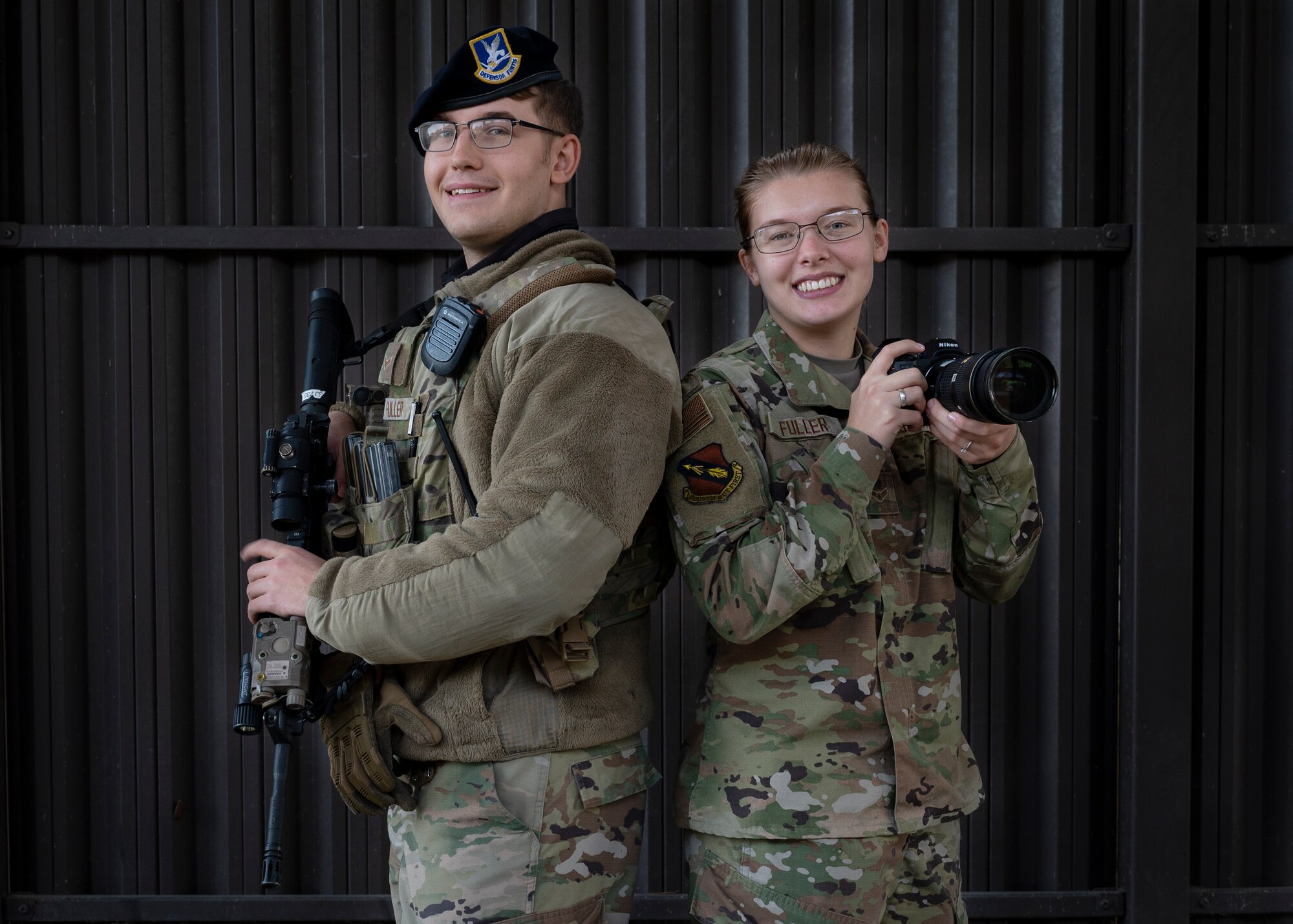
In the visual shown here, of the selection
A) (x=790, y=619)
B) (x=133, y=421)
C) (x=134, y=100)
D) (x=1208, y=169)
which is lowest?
(x=790, y=619)

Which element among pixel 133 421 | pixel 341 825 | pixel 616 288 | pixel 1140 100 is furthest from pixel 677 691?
pixel 1140 100

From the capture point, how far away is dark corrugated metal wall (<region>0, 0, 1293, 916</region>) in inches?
88.7

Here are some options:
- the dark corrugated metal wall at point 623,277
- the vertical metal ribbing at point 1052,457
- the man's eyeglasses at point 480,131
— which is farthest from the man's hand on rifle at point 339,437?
the vertical metal ribbing at point 1052,457

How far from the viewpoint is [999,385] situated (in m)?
1.18

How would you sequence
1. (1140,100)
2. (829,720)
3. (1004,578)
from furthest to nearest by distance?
(1140,100), (1004,578), (829,720)

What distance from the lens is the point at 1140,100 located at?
2236mm

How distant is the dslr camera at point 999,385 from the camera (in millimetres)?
1181

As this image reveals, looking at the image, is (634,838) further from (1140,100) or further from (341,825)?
(1140,100)

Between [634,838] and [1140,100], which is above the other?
[1140,100]

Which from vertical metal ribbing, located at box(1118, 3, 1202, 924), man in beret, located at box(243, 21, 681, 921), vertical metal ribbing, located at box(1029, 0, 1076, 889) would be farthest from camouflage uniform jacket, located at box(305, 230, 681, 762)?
vertical metal ribbing, located at box(1118, 3, 1202, 924)

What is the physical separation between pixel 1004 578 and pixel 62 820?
219cm

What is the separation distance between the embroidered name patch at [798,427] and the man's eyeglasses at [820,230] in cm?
24

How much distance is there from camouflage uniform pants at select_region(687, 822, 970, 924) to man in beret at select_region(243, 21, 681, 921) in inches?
4.9

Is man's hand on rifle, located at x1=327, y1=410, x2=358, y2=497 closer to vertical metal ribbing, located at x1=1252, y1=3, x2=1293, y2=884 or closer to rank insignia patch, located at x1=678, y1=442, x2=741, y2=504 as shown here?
rank insignia patch, located at x1=678, y1=442, x2=741, y2=504
